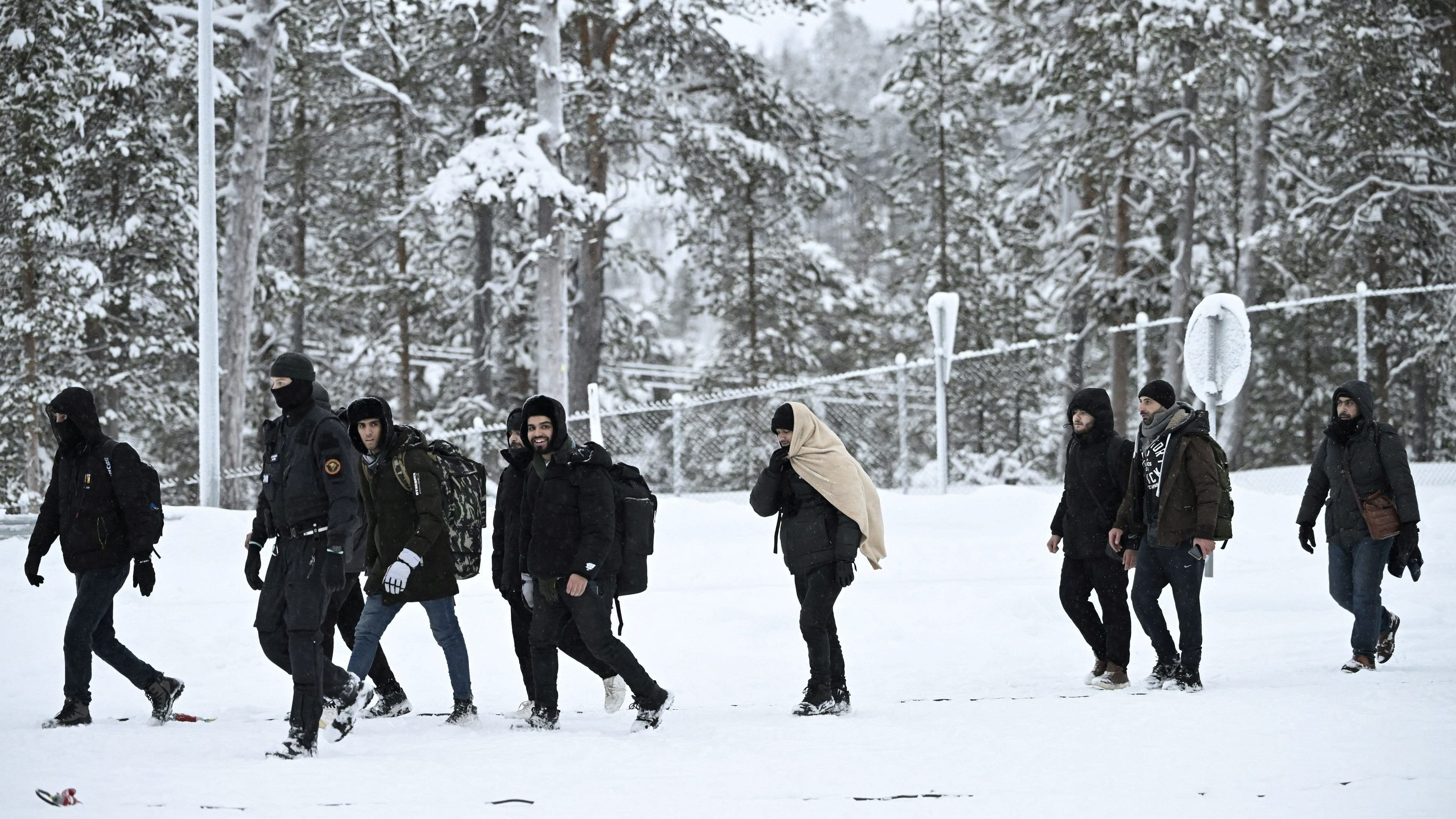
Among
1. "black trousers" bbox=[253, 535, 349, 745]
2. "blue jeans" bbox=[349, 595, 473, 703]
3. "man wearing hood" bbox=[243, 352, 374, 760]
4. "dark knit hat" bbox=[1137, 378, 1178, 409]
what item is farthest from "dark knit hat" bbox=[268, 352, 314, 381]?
"dark knit hat" bbox=[1137, 378, 1178, 409]

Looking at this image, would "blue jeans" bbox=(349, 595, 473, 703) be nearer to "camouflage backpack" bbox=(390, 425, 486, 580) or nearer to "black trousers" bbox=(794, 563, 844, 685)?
"camouflage backpack" bbox=(390, 425, 486, 580)

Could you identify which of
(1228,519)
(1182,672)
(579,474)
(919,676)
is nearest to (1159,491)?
(1228,519)

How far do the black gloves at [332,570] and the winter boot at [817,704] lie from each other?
2.52 m

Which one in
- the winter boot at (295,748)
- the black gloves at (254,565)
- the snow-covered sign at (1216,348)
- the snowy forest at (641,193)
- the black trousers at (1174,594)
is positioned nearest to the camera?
the winter boot at (295,748)

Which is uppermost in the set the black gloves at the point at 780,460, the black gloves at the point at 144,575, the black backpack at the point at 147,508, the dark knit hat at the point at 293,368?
the dark knit hat at the point at 293,368

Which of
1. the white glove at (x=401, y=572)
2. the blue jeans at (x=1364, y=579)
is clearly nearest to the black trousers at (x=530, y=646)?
the white glove at (x=401, y=572)

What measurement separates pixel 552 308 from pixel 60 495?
11973 mm

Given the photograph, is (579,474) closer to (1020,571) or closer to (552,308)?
(1020,571)

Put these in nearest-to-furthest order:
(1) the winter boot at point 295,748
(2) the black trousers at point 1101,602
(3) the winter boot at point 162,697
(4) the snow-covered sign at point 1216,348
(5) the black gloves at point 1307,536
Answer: (1) the winter boot at point 295,748 → (3) the winter boot at point 162,697 → (2) the black trousers at point 1101,602 → (5) the black gloves at point 1307,536 → (4) the snow-covered sign at point 1216,348

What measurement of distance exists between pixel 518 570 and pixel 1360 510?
16.1 ft

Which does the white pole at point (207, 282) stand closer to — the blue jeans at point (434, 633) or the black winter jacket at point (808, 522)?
the blue jeans at point (434, 633)

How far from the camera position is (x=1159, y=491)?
7465mm

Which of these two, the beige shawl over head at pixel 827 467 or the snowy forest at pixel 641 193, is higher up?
the snowy forest at pixel 641 193

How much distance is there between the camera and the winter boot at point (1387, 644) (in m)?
8.30
